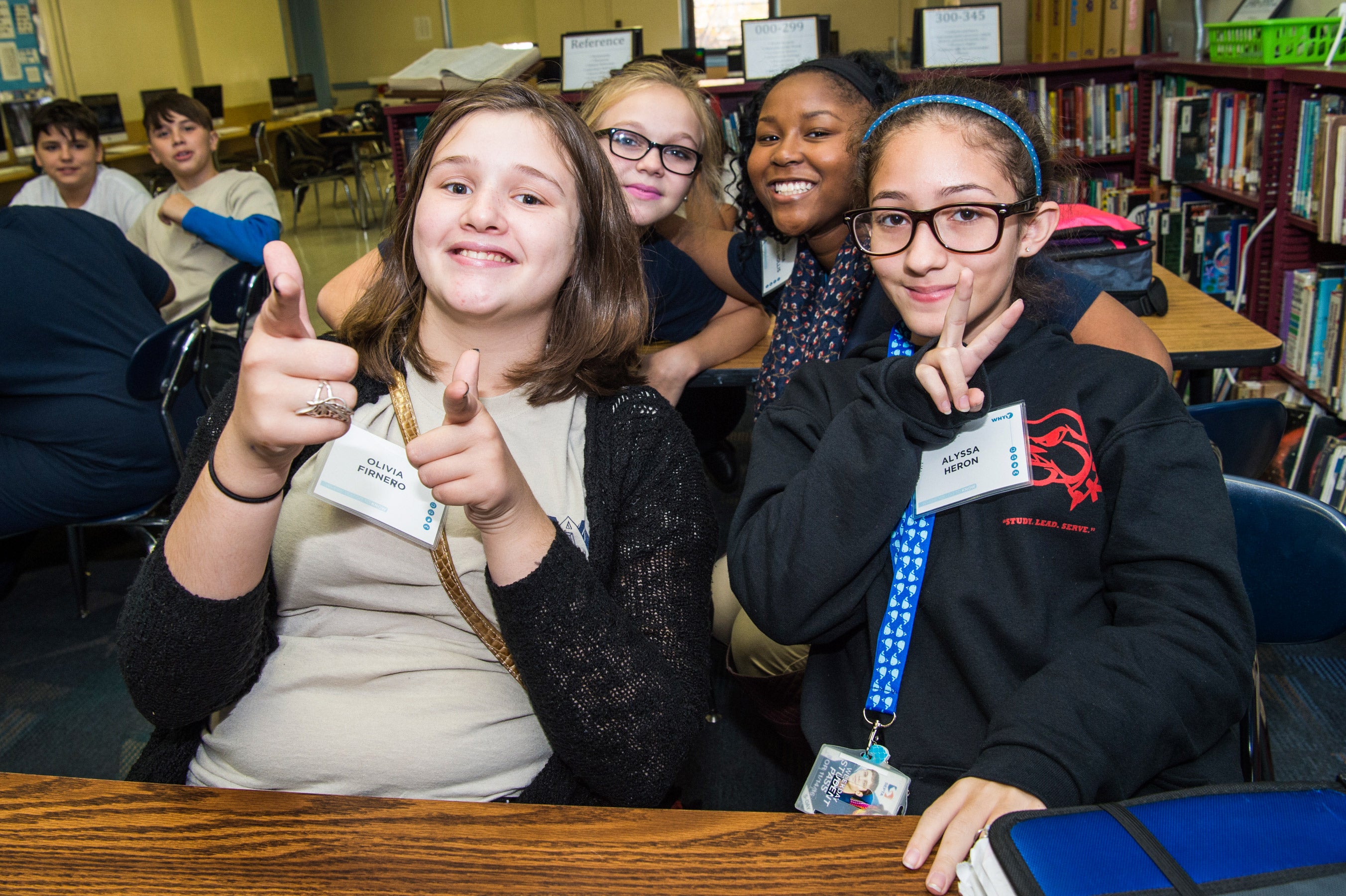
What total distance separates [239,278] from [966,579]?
111 inches

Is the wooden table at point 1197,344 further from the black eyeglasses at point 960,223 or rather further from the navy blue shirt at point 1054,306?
the black eyeglasses at point 960,223

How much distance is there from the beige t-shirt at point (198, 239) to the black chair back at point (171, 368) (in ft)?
3.33

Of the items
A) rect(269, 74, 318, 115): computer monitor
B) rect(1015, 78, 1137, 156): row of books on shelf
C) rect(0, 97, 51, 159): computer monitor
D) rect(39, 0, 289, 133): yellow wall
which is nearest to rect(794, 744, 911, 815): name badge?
rect(1015, 78, 1137, 156): row of books on shelf

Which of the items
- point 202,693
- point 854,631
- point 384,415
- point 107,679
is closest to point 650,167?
point 384,415

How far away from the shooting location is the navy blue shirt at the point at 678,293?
216cm

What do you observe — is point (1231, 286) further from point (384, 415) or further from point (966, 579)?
point (384, 415)

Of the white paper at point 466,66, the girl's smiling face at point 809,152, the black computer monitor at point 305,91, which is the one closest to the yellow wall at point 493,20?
the black computer monitor at point 305,91

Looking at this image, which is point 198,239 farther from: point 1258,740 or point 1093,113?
point 1093,113

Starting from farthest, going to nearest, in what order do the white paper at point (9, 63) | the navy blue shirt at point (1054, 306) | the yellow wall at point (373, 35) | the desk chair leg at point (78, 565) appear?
1. the yellow wall at point (373, 35)
2. the white paper at point (9, 63)
3. the desk chair leg at point (78, 565)
4. the navy blue shirt at point (1054, 306)

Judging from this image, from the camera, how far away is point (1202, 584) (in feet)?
3.14

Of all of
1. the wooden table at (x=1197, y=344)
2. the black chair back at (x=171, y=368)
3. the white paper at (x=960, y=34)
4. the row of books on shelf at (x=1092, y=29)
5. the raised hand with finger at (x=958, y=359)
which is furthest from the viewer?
the row of books on shelf at (x=1092, y=29)

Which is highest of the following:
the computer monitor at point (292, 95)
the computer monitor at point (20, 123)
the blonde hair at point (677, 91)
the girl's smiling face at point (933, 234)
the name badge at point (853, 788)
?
the computer monitor at point (292, 95)

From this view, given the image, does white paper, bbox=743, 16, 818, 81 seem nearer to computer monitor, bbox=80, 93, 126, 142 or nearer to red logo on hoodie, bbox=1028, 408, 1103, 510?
red logo on hoodie, bbox=1028, 408, 1103, 510

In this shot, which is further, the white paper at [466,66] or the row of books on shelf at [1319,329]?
the white paper at [466,66]
